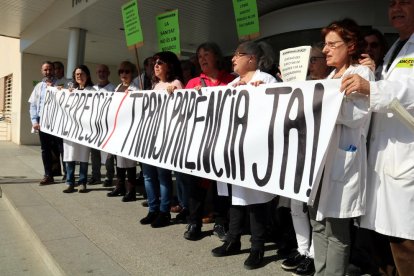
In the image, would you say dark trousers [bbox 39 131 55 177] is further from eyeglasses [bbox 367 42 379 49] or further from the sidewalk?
eyeglasses [bbox 367 42 379 49]

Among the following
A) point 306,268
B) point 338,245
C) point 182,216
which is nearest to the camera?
point 338,245

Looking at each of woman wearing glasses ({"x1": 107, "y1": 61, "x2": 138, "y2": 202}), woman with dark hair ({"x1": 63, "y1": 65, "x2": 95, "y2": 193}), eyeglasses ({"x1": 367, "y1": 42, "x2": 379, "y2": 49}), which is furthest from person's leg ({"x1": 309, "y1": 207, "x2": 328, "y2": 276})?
woman with dark hair ({"x1": 63, "y1": 65, "x2": 95, "y2": 193})

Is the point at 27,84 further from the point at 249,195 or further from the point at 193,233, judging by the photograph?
the point at 249,195

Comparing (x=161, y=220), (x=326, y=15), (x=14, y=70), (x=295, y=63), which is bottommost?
(x=161, y=220)

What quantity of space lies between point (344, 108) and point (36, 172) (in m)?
6.78

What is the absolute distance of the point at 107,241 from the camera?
3.63 meters

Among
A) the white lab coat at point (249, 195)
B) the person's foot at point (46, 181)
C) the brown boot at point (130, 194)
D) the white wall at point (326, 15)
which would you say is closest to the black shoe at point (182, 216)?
the brown boot at point (130, 194)

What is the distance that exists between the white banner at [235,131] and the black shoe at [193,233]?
65cm

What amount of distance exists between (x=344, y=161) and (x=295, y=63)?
90 centimetres

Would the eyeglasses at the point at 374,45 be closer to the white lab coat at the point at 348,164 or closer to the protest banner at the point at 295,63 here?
the protest banner at the point at 295,63

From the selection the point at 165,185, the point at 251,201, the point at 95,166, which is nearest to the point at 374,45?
the point at 251,201

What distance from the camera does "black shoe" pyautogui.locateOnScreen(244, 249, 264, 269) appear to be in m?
3.03

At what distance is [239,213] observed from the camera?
3230 millimetres

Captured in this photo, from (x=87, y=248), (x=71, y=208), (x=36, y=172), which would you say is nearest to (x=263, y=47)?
(x=87, y=248)
